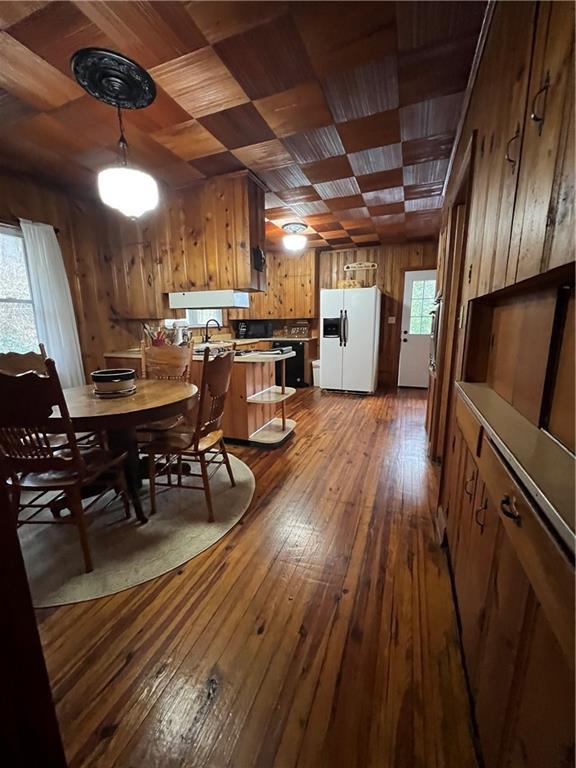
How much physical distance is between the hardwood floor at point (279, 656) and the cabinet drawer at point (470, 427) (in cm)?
80

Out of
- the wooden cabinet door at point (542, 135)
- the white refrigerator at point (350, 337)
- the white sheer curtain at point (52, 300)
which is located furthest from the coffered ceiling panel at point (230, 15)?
the white refrigerator at point (350, 337)

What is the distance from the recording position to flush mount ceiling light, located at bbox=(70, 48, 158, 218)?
1.56 meters

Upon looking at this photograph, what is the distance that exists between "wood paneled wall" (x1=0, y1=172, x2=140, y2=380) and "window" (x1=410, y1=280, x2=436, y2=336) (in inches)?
173

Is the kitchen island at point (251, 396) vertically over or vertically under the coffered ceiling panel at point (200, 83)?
under

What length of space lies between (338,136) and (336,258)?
11.8 ft

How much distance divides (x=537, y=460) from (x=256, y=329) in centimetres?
575

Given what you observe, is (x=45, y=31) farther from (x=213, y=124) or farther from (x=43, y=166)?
(x=43, y=166)

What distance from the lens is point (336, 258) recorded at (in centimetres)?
578

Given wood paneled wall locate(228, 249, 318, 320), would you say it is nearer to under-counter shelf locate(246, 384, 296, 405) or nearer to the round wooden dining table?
under-counter shelf locate(246, 384, 296, 405)

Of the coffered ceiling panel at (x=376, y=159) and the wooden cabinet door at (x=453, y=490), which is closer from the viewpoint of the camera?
the wooden cabinet door at (x=453, y=490)

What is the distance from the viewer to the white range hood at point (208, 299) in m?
3.19

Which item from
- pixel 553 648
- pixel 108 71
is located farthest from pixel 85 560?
pixel 108 71

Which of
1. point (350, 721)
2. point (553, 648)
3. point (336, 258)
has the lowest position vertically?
point (350, 721)

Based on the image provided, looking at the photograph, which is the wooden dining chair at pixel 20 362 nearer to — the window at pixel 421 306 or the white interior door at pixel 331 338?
the white interior door at pixel 331 338
